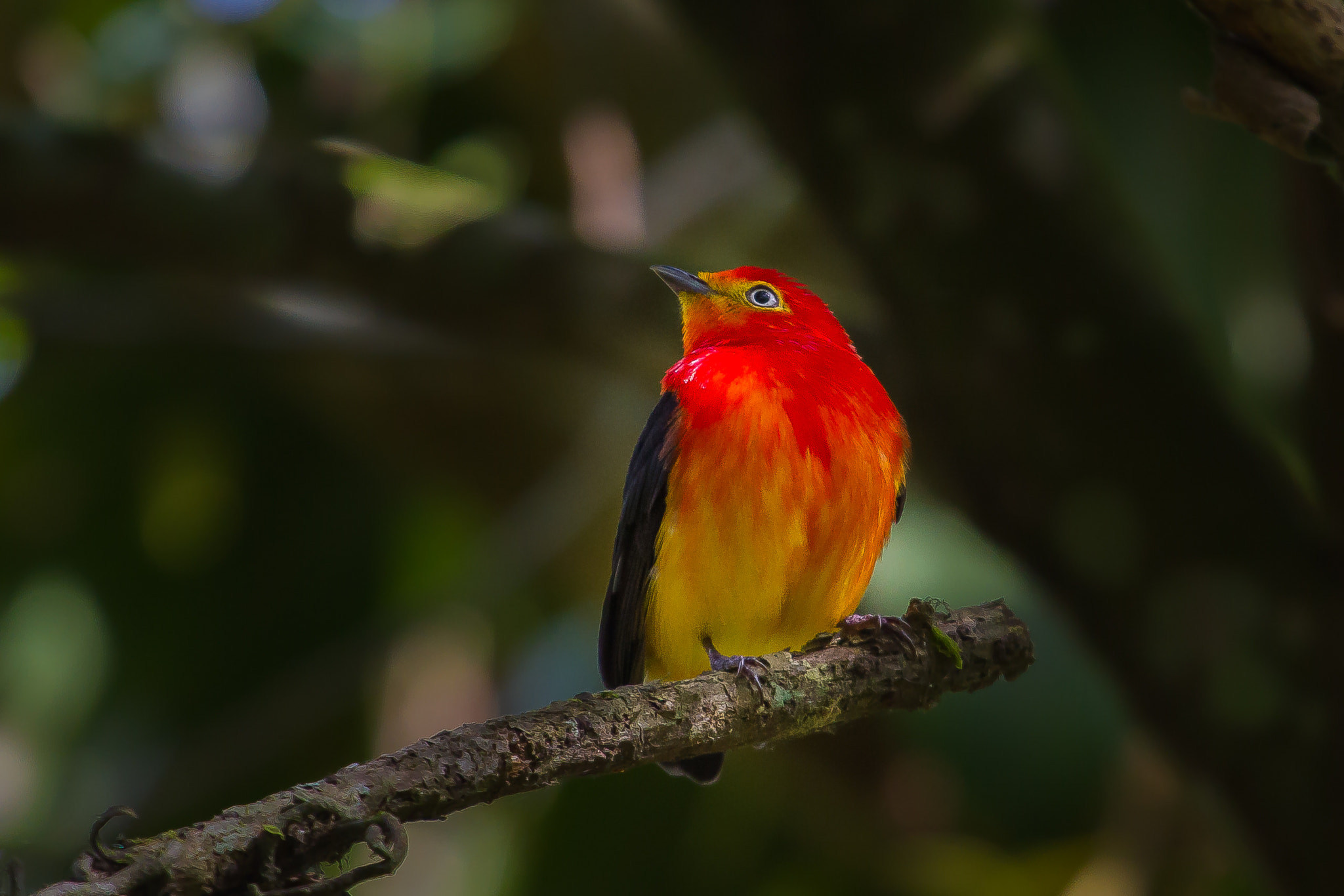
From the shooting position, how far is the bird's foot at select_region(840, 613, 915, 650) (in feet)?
9.78

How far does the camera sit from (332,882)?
5.56 feet

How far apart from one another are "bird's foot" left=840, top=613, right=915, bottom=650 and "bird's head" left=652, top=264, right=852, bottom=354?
100 cm

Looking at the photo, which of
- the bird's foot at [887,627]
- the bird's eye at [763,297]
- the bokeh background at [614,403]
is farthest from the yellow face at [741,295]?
the bird's foot at [887,627]

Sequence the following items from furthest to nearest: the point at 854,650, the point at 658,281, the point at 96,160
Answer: the point at 658,281, the point at 96,160, the point at 854,650

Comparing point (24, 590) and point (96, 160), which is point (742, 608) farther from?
point (24, 590)

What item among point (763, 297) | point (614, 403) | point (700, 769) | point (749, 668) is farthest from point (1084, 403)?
point (614, 403)

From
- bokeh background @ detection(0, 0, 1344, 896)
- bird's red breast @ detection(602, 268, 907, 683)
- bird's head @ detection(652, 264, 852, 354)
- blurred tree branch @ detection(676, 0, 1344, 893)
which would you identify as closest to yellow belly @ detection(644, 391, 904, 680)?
bird's red breast @ detection(602, 268, 907, 683)

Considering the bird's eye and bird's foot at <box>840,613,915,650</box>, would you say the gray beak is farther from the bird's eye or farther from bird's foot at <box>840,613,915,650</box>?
bird's foot at <box>840,613,915,650</box>

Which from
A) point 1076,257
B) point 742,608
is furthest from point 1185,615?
point 742,608

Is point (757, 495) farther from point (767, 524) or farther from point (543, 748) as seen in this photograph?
point (543, 748)

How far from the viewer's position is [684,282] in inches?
164

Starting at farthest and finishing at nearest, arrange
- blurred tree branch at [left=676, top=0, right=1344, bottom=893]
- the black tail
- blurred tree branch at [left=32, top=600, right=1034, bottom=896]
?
blurred tree branch at [left=676, top=0, right=1344, bottom=893] → the black tail → blurred tree branch at [left=32, top=600, right=1034, bottom=896]

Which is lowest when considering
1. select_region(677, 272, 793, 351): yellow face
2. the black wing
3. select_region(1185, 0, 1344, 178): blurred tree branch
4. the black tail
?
the black tail

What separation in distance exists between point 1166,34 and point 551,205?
13.2 ft
